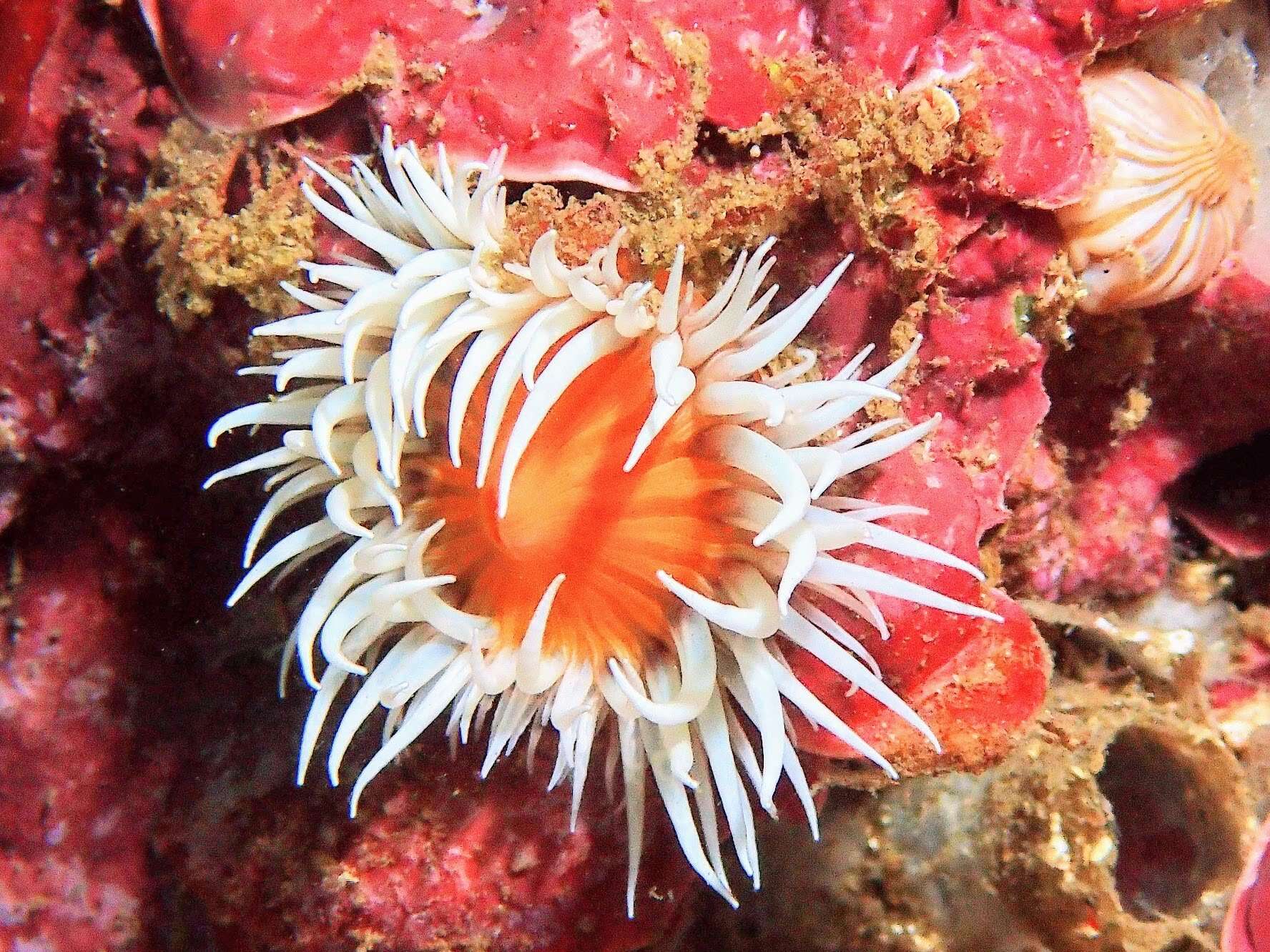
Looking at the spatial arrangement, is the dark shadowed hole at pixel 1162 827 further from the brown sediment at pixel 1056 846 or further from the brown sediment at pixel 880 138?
the brown sediment at pixel 880 138

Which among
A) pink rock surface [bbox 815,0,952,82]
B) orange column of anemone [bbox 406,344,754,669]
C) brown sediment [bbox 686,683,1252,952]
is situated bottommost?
brown sediment [bbox 686,683,1252,952]

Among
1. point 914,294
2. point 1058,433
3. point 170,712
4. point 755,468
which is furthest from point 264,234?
point 1058,433

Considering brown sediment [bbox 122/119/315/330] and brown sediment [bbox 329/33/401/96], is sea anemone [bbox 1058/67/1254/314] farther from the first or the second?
brown sediment [bbox 122/119/315/330]

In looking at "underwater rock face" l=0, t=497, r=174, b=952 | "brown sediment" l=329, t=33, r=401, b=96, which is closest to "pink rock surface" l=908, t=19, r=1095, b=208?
"brown sediment" l=329, t=33, r=401, b=96

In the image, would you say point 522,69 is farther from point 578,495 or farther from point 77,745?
point 77,745

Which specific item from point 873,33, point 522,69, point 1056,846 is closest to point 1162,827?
point 1056,846

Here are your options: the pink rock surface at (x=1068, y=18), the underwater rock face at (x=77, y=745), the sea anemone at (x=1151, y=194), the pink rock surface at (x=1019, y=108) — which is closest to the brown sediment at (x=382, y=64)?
the pink rock surface at (x=1019, y=108)

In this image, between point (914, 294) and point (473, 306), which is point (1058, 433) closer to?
point (914, 294)
